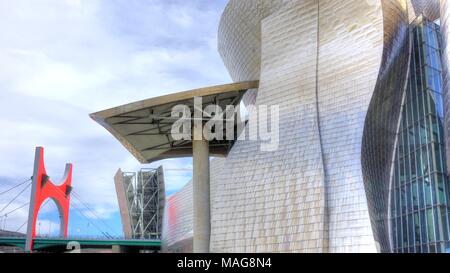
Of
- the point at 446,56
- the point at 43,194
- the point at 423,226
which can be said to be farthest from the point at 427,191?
the point at 43,194

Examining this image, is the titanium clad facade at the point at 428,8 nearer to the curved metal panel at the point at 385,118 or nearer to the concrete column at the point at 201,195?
the curved metal panel at the point at 385,118

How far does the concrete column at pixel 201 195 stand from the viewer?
28.3 m

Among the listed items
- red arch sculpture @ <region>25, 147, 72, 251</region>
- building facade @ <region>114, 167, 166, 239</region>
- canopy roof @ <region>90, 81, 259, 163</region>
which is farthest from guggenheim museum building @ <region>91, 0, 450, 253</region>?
building facade @ <region>114, 167, 166, 239</region>

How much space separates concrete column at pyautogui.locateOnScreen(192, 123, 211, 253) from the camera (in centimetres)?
2828

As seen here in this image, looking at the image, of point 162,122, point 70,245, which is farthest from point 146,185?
point 162,122

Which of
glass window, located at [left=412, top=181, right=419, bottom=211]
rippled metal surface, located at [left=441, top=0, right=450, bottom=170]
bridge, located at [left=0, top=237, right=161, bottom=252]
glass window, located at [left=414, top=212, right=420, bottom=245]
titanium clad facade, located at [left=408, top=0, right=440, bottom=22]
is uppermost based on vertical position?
titanium clad facade, located at [left=408, top=0, right=440, bottom=22]

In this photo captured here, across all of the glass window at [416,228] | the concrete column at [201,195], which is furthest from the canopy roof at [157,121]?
the glass window at [416,228]

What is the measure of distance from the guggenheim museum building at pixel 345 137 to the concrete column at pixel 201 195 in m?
3.58

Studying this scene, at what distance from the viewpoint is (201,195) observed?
2894cm

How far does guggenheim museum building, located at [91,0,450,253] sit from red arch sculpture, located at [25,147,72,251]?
26.6 m

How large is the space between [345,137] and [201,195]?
983 cm

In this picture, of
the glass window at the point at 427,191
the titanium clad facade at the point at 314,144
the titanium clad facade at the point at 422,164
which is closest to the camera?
the titanium clad facade at the point at 422,164

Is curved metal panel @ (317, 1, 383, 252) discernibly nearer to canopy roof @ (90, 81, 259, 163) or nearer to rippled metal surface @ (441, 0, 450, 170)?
rippled metal surface @ (441, 0, 450, 170)
